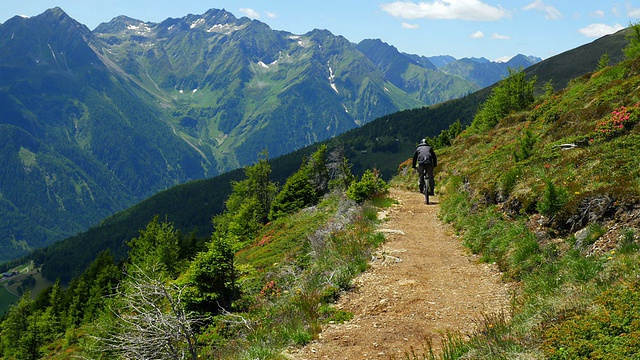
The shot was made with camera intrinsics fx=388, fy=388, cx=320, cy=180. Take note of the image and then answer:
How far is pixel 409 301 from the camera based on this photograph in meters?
9.02

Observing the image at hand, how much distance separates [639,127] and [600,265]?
8443mm

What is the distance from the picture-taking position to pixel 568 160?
13.1 metres

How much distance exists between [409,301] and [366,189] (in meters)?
13.2

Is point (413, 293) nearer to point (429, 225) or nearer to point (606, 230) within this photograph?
point (606, 230)

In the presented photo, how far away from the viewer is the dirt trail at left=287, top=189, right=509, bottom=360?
24.3 feet

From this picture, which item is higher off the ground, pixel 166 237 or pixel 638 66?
pixel 638 66

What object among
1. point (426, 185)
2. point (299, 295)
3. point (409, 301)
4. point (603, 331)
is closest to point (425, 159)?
point (426, 185)

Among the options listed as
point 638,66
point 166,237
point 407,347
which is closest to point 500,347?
point 407,347

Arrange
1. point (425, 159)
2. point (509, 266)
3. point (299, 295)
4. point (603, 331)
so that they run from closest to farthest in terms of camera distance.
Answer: point (603, 331) < point (509, 266) < point (299, 295) < point (425, 159)

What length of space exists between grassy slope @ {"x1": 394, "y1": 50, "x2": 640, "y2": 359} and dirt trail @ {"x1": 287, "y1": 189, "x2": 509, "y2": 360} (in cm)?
60

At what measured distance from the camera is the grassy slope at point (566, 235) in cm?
532

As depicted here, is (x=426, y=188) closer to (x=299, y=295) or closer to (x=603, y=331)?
(x=299, y=295)

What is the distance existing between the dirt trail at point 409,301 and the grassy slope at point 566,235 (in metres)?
0.60

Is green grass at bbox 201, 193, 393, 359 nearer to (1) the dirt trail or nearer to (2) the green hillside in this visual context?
(2) the green hillside
